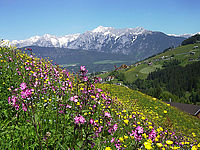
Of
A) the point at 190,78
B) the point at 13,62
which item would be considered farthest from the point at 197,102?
the point at 13,62

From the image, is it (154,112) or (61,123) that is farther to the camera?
(154,112)

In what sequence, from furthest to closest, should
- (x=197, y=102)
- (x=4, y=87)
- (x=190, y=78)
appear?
1. (x=190, y=78)
2. (x=197, y=102)
3. (x=4, y=87)

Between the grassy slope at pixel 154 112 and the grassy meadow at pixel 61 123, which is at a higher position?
the grassy meadow at pixel 61 123

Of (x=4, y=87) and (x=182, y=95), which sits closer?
(x=4, y=87)

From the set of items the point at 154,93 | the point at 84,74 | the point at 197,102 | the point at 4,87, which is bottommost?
the point at 197,102

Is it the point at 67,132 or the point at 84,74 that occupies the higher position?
the point at 84,74

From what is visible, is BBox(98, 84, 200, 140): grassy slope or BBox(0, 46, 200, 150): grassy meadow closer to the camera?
BBox(0, 46, 200, 150): grassy meadow

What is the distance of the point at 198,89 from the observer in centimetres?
13738

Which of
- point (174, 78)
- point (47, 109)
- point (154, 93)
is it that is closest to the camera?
point (47, 109)

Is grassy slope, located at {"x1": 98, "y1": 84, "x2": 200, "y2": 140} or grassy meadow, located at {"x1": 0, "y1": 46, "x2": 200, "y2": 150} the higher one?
grassy meadow, located at {"x1": 0, "y1": 46, "x2": 200, "y2": 150}

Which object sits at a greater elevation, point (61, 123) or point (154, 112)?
point (61, 123)

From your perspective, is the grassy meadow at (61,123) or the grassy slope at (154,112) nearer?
the grassy meadow at (61,123)

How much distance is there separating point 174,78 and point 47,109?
581ft

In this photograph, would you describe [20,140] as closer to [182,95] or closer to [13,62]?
[13,62]
